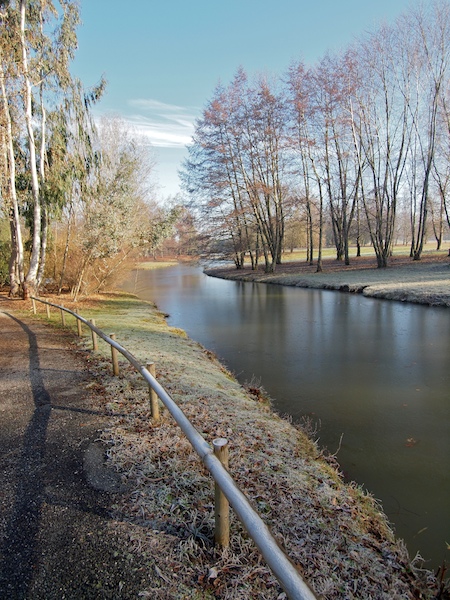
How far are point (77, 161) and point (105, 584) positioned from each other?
54.7ft

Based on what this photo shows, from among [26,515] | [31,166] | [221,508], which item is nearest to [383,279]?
[31,166]

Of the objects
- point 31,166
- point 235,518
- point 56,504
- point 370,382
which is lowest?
point 370,382

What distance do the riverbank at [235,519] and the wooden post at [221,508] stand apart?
0.29ft

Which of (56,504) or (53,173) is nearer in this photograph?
(56,504)

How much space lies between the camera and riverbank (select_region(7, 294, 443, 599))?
7.18ft

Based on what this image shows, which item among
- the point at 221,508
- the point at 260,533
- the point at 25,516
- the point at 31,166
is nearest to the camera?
the point at 260,533

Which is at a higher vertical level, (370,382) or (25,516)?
(25,516)

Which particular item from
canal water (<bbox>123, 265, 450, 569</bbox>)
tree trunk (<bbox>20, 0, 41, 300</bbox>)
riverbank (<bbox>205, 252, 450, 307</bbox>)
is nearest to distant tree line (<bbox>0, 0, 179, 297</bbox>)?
tree trunk (<bbox>20, 0, 41, 300</bbox>)

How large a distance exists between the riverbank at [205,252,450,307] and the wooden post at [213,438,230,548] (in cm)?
1463

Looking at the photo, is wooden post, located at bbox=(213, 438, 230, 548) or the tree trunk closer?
wooden post, located at bbox=(213, 438, 230, 548)

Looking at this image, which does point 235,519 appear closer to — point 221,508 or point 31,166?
point 221,508

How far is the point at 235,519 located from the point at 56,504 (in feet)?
4.50

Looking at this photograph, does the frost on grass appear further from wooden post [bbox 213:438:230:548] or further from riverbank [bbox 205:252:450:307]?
riverbank [bbox 205:252:450:307]

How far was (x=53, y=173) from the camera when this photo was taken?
1502 cm
